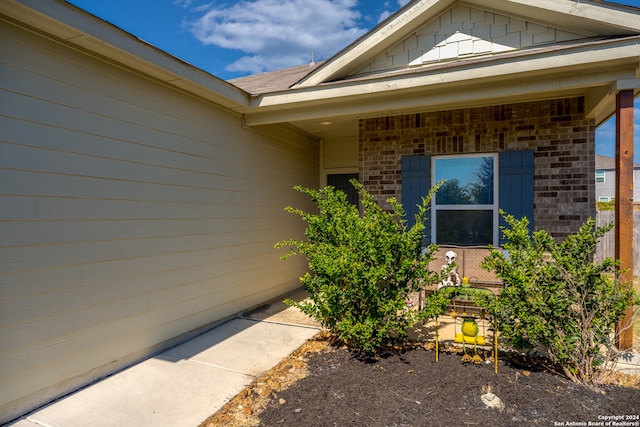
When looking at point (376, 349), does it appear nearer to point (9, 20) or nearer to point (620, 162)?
point (620, 162)

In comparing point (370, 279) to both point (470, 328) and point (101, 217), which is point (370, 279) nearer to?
point (470, 328)

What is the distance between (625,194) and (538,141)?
1448mm

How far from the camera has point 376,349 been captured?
3.62 metres

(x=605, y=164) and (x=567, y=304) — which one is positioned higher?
(x=605, y=164)

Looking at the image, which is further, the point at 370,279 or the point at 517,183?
the point at 517,183

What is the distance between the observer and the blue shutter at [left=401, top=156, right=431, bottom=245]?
16.7ft

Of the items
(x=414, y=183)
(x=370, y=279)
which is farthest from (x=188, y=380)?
(x=414, y=183)

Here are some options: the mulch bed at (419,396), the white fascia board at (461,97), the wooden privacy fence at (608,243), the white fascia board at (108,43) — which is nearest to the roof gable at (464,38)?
the white fascia board at (461,97)

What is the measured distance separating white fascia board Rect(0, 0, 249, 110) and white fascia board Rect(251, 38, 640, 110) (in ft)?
2.91

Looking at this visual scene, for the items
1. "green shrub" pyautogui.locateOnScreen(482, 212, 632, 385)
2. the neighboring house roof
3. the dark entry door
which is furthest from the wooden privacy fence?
the neighboring house roof

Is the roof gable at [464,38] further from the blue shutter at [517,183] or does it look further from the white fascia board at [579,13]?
the blue shutter at [517,183]

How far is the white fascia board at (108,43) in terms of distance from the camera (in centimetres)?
251

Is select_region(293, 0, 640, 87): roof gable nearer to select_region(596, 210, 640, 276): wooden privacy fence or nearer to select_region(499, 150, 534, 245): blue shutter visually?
select_region(499, 150, 534, 245): blue shutter

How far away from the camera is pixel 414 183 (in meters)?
5.16
